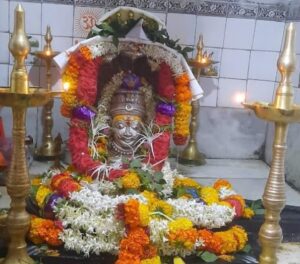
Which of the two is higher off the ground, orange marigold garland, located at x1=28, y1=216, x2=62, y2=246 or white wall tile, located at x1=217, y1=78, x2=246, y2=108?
white wall tile, located at x1=217, y1=78, x2=246, y2=108

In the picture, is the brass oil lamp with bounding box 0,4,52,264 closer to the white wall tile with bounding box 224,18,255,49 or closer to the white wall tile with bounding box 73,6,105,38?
the white wall tile with bounding box 73,6,105,38

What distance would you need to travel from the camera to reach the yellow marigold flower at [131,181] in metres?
1.55

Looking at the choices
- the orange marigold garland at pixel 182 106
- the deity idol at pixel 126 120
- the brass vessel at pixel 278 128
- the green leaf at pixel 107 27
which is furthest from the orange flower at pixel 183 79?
the brass vessel at pixel 278 128

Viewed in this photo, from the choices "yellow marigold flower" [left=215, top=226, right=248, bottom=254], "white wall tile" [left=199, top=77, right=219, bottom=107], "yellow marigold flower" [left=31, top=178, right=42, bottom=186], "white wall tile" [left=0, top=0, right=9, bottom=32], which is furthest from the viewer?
"white wall tile" [left=199, top=77, right=219, bottom=107]

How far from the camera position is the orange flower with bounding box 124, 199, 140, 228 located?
4.35ft

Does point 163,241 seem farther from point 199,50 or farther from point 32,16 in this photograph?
point 32,16

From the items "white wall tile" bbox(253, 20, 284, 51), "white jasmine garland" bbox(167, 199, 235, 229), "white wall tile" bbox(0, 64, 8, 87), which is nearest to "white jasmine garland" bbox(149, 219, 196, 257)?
"white jasmine garland" bbox(167, 199, 235, 229)

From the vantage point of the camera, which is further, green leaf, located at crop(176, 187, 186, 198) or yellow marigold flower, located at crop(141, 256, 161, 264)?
green leaf, located at crop(176, 187, 186, 198)

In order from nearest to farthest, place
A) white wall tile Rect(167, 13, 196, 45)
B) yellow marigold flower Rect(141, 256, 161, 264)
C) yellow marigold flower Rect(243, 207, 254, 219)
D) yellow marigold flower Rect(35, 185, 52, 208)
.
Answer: yellow marigold flower Rect(141, 256, 161, 264)
yellow marigold flower Rect(35, 185, 52, 208)
yellow marigold flower Rect(243, 207, 254, 219)
white wall tile Rect(167, 13, 196, 45)

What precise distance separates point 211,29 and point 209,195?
107 centimetres

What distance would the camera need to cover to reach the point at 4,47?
7.18ft

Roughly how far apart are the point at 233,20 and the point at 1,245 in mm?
1677

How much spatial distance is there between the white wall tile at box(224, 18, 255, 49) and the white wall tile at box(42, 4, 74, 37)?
0.86m

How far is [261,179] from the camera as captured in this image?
2.13 meters
